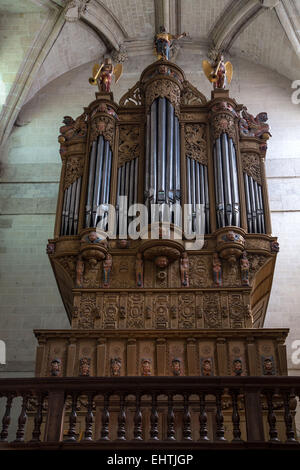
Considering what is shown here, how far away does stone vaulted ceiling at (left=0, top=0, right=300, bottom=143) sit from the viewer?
587 inches

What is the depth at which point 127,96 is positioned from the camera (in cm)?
1265

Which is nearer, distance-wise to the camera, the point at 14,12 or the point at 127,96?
the point at 127,96

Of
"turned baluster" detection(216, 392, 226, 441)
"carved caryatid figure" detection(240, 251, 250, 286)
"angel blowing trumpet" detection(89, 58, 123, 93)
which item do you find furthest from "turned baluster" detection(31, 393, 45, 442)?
"angel blowing trumpet" detection(89, 58, 123, 93)

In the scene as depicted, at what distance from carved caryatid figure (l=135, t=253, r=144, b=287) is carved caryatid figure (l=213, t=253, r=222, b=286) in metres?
1.23

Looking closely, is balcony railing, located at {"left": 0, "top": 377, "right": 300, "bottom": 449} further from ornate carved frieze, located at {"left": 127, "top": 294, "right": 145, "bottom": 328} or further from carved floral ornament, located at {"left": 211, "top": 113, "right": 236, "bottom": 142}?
carved floral ornament, located at {"left": 211, "top": 113, "right": 236, "bottom": 142}

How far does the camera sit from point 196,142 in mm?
11750

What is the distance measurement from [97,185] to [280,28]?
24.1ft

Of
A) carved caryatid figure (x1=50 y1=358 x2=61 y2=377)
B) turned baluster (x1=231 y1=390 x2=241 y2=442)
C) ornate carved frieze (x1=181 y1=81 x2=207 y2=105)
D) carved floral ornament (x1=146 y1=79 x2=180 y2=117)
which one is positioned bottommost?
turned baluster (x1=231 y1=390 x2=241 y2=442)

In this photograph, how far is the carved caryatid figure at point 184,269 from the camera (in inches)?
392

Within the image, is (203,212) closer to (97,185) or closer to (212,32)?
(97,185)

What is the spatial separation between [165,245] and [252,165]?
2864 millimetres

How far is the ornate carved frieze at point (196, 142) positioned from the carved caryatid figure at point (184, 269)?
220 centimetres

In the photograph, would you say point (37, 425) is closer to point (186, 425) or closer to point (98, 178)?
point (186, 425)
